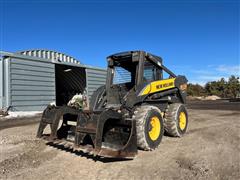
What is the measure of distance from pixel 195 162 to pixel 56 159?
2.73 m

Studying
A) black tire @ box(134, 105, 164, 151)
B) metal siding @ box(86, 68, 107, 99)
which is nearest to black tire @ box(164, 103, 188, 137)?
black tire @ box(134, 105, 164, 151)

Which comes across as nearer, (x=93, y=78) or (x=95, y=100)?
(x=95, y=100)

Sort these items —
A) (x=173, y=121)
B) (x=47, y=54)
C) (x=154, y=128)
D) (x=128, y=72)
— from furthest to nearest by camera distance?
(x=47, y=54), (x=128, y=72), (x=173, y=121), (x=154, y=128)

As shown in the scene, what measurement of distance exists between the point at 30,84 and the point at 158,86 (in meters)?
11.3

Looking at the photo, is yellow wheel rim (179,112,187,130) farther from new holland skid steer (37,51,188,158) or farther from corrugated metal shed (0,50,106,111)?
corrugated metal shed (0,50,106,111)

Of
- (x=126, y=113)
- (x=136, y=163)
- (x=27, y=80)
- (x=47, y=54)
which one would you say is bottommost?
(x=136, y=163)

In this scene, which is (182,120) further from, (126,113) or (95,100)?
(95,100)

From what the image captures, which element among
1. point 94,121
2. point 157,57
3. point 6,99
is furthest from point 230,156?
point 6,99

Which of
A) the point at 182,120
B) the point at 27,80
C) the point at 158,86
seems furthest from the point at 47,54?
the point at 158,86

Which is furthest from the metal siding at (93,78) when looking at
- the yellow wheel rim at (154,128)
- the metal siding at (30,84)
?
the yellow wheel rim at (154,128)

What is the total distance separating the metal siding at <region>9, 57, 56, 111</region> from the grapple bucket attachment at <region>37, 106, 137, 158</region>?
31.3 ft

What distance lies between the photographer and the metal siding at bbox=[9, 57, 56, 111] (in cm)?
1449

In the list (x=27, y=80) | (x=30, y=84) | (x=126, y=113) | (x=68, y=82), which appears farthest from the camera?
(x=68, y=82)

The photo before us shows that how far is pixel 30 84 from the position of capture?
15484mm
